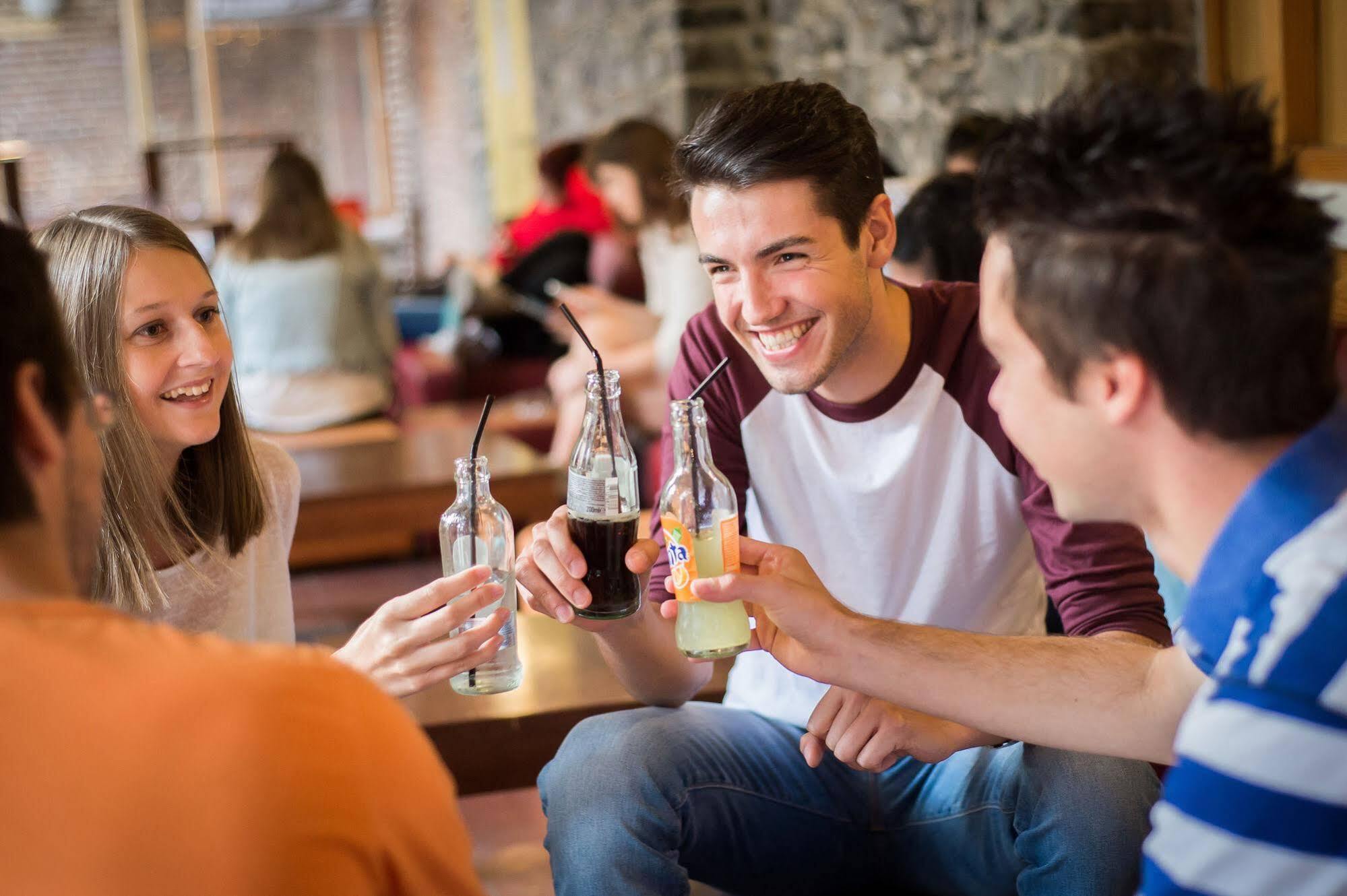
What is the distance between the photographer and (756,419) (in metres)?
1.77

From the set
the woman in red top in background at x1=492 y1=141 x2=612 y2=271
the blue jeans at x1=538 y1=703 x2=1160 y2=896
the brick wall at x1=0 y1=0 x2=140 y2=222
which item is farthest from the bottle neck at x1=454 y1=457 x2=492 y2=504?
the brick wall at x1=0 y1=0 x2=140 y2=222

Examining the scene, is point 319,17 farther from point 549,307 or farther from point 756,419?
point 756,419

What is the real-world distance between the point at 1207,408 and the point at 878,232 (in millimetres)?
851

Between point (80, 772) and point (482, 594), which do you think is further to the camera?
point (482, 594)

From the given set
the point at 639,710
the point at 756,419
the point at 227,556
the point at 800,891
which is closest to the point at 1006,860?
the point at 800,891

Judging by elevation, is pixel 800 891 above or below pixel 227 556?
below

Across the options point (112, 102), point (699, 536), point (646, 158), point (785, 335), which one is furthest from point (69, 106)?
point (699, 536)

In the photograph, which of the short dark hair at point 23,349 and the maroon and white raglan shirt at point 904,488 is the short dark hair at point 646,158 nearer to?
the maroon and white raglan shirt at point 904,488

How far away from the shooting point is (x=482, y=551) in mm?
1520

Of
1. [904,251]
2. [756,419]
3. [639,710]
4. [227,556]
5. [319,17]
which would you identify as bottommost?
[639,710]

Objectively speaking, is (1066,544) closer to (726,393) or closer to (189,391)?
(726,393)

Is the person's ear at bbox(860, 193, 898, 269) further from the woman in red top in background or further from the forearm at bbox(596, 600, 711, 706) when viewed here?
the woman in red top in background

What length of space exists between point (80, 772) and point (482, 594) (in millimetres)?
573

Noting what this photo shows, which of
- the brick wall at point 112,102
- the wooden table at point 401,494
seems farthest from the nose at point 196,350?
the brick wall at point 112,102
